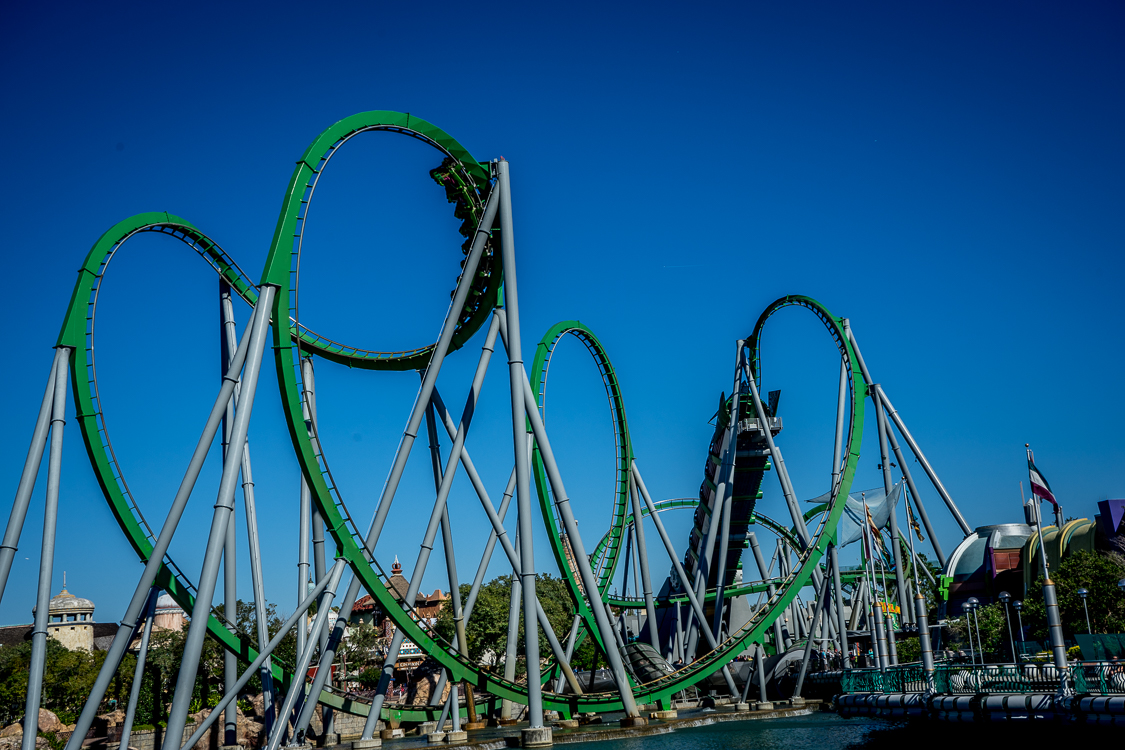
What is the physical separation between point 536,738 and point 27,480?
9995 mm

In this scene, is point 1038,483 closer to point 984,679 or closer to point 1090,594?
point 984,679

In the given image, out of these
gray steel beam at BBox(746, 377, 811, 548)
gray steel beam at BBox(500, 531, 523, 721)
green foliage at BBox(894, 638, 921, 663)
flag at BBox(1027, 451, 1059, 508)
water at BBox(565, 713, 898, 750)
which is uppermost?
gray steel beam at BBox(746, 377, 811, 548)

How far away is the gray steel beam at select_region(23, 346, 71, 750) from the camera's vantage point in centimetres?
1402

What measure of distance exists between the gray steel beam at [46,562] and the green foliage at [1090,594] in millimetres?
28072

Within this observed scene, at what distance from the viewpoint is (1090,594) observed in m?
30.7

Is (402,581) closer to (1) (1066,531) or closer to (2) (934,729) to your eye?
(1) (1066,531)

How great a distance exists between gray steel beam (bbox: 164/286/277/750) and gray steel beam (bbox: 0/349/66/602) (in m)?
3.29

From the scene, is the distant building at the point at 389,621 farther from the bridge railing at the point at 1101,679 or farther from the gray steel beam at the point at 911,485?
the bridge railing at the point at 1101,679

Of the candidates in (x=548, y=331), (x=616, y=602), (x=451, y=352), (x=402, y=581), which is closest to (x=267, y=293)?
(x=451, y=352)

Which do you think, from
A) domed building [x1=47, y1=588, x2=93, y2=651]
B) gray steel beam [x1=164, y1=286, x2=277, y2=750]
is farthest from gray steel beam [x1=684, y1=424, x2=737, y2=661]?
domed building [x1=47, y1=588, x2=93, y2=651]

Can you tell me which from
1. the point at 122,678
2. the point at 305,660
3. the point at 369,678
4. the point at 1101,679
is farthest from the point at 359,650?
the point at 1101,679

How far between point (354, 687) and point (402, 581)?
492 inches

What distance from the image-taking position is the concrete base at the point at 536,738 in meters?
17.0

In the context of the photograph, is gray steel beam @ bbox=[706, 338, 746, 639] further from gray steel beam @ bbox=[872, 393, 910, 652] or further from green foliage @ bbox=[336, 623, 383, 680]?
green foliage @ bbox=[336, 623, 383, 680]
